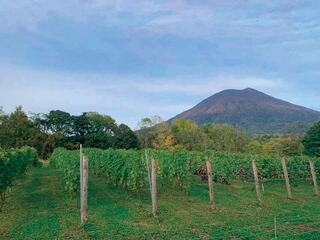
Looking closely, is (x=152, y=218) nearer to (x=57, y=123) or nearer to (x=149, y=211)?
(x=149, y=211)

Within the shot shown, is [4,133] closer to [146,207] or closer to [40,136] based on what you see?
[40,136]

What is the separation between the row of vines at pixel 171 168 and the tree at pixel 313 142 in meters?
15.0

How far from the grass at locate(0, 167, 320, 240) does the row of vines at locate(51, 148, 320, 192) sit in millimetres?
832

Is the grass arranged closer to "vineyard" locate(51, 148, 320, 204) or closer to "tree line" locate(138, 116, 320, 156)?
"vineyard" locate(51, 148, 320, 204)

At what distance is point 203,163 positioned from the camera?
56.4 feet

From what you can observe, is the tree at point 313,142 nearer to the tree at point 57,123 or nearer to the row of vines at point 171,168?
the row of vines at point 171,168

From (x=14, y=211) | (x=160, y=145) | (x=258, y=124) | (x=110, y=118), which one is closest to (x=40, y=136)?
(x=160, y=145)

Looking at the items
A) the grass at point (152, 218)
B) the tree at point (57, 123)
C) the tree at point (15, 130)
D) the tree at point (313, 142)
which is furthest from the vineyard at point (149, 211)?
the tree at point (57, 123)

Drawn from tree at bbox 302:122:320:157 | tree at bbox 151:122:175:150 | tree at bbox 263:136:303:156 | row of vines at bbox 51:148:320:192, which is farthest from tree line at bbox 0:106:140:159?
row of vines at bbox 51:148:320:192

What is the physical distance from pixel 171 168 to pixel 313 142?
87.3 feet

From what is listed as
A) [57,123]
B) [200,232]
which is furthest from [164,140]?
[200,232]

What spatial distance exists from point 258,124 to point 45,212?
141 metres

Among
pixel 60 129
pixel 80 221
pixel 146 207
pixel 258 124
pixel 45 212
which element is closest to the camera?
pixel 80 221

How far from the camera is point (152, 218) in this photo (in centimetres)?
804
